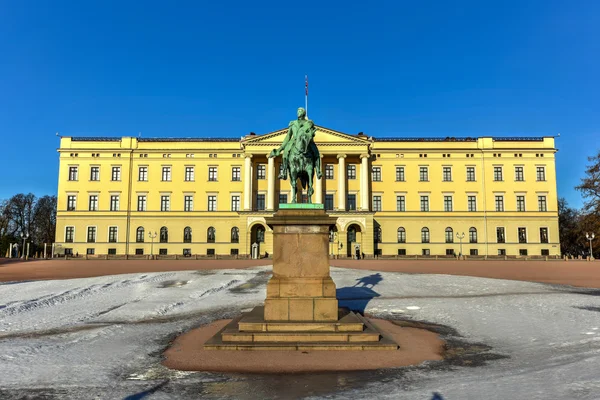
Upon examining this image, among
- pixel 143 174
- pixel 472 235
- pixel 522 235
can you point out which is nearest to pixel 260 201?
pixel 143 174

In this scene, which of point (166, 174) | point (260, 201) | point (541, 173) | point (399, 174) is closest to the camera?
point (541, 173)

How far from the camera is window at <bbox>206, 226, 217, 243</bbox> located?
59656 millimetres

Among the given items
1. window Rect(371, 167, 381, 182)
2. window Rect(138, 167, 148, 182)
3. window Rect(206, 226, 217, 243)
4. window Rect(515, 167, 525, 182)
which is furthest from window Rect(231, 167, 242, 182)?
window Rect(515, 167, 525, 182)

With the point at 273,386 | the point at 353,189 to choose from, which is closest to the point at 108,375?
the point at 273,386

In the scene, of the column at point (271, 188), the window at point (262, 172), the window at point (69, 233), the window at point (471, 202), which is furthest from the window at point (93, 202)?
the window at point (471, 202)

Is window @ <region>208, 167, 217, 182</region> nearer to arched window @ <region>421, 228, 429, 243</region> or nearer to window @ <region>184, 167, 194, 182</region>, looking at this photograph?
window @ <region>184, 167, 194, 182</region>

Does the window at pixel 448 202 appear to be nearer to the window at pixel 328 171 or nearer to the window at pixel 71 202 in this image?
the window at pixel 328 171

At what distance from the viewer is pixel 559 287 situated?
60.8 feet

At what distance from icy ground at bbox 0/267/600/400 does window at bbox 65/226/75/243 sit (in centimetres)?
4443

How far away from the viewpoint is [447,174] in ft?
202

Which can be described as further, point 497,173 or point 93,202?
point 93,202

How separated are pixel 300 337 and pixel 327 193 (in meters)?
51.9

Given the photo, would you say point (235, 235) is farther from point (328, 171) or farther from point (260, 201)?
point (328, 171)

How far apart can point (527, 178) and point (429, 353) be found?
6079 cm
